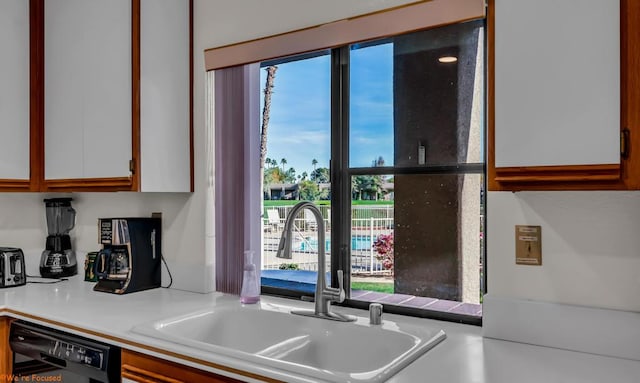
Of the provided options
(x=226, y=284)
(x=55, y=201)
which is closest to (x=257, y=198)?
(x=226, y=284)

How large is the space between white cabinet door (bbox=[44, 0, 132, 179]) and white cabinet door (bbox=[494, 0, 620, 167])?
5.25 ft

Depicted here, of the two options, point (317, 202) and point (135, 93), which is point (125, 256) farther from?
point (317, 202)

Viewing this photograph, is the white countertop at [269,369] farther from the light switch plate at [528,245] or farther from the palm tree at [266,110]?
the palm tree at [266,110]

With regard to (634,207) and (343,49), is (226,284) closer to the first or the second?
(343,49)

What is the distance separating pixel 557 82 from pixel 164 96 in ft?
5.46

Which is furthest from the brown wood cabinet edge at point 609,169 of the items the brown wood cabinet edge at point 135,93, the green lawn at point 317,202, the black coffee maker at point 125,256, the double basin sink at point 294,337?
the black coffee maker at point 125,256

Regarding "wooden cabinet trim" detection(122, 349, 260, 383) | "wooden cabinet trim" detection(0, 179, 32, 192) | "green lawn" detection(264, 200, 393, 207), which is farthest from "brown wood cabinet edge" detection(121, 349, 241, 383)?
"wooden cabinet trim" detection(0, 179, 32, 192)

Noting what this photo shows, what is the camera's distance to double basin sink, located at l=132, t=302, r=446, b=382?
148 centimetres

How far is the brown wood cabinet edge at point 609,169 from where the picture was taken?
1085 mm

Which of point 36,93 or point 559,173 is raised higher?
point 36,93

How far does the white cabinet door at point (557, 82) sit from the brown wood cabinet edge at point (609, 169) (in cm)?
1

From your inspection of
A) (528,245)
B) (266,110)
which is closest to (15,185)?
(266,110)

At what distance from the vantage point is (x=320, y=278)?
1.80 meters

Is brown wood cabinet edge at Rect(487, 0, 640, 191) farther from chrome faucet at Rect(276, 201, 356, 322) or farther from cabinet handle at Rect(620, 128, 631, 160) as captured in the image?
chrome faucet at Rect(276, 201, 356, 322)
